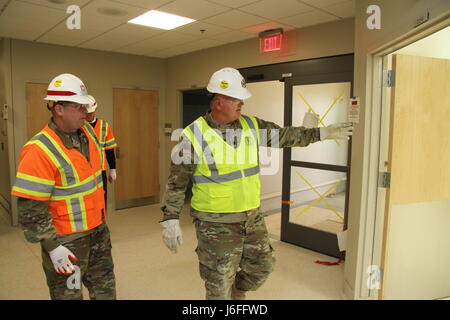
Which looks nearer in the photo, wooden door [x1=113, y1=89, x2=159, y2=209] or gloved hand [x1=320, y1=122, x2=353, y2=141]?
gloved hand [x1=320, y1=122, x2=353, y2=141]

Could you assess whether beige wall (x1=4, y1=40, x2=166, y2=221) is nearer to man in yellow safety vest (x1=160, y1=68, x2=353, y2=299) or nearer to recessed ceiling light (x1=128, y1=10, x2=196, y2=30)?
recessed ceiling light (x1=128, y1=10, x2=196, y2=30)

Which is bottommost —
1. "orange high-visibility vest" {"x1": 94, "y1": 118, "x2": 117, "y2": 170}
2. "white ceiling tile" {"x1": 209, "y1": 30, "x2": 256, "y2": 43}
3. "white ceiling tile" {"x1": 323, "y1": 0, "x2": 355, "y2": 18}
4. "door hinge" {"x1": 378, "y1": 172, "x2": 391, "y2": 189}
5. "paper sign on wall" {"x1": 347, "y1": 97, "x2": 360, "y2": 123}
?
"door hinge" {"x1": 378, "y1": 172, "x2": 391, "y2": 189}

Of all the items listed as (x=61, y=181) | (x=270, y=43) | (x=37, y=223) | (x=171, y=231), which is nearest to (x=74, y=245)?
(x=37, y=223)

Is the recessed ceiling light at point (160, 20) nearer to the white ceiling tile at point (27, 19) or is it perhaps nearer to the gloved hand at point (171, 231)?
the white ceiling tile at point (27, 19)

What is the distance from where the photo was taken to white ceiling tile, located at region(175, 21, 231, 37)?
360 centimetres

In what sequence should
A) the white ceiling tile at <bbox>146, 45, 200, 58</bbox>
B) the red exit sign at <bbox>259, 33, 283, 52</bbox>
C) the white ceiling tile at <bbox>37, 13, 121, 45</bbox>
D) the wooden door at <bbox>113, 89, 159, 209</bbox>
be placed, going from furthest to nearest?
the wooden door at <bbox>113, 89, 159, 209</bbox> < the white ceiling tile at <bbox>146, 45, 200, 58</bbox> < the red exit sign at <bbox>259, 33, 283, 52</bbox> < the white ceiling tile at <bbox>37, 13, 121, 45</bbox>

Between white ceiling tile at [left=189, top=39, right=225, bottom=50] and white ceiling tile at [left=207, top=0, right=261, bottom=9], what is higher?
white ceiling tile at [left=189, top=39, right=225, bottom=50]

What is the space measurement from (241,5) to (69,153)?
2050 millimetres

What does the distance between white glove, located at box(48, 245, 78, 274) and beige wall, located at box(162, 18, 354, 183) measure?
297cm

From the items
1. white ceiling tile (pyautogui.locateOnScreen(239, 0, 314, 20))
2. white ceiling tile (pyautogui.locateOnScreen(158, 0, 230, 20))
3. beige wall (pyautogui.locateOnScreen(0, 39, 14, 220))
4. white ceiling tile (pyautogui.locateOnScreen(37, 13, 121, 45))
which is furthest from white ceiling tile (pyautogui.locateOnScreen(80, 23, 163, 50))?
white ceiling tile (pyautogui.locateOnScreen(239, 0, 314, 20))

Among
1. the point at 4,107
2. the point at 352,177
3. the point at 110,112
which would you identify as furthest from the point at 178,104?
the point at 352,177

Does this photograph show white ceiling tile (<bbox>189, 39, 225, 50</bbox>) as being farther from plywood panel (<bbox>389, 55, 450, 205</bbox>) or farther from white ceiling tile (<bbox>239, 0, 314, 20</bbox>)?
plywood panel (<bbox>389, 55, 450, 205</bbox>)

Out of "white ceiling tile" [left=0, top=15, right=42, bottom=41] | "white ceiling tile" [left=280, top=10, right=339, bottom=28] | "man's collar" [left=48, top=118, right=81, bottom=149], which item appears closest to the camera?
"man's collar" [left=48, top=118, right=81, bottom=149]

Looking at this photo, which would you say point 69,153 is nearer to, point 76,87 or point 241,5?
point 76,87
